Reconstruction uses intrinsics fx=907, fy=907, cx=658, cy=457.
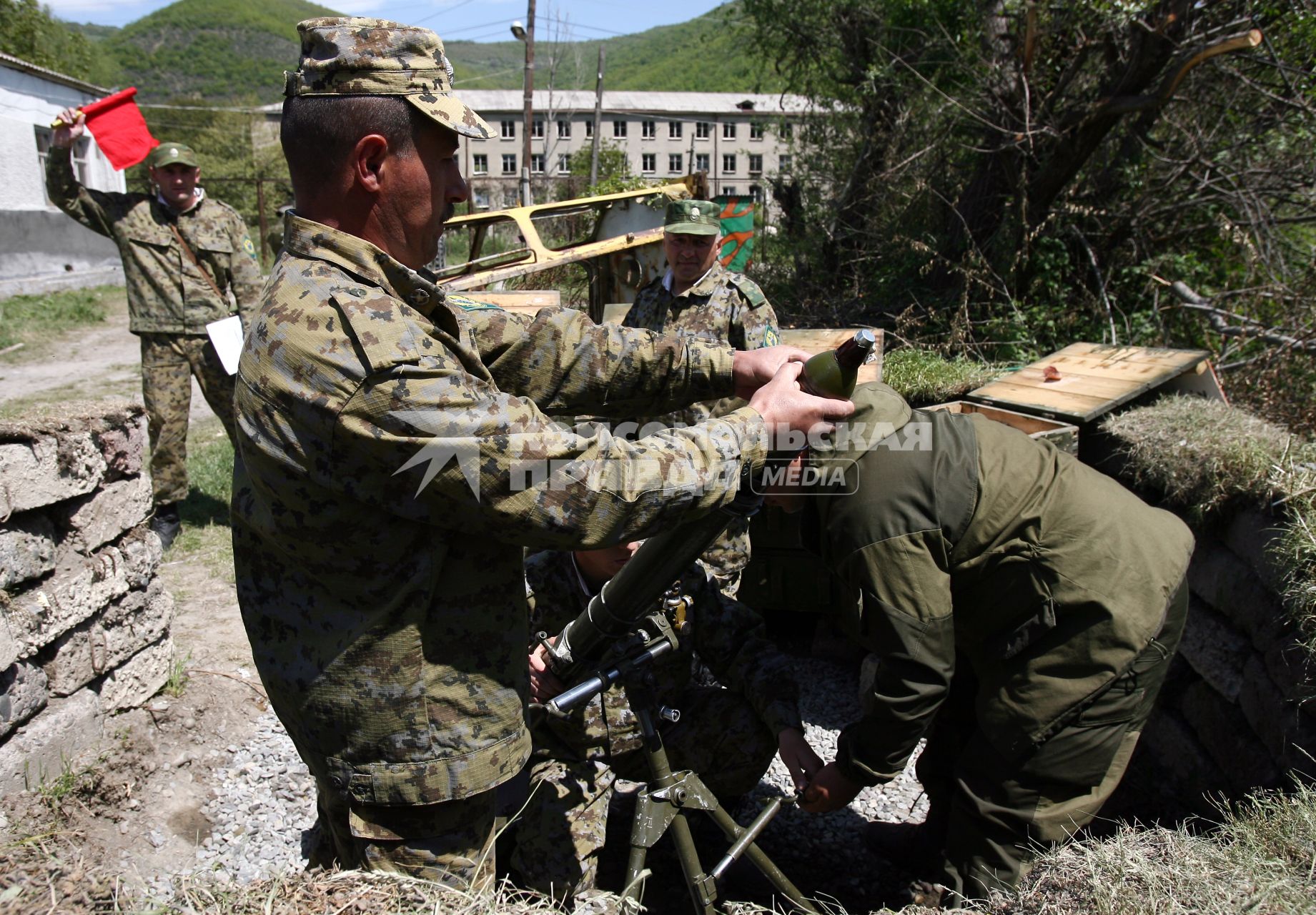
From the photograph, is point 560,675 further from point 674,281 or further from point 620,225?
point 620,225

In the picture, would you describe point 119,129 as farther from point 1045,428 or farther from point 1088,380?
point 1088,380

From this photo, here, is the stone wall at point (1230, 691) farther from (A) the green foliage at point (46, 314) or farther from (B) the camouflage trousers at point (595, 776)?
(A) the green foliage at point (46, 314)

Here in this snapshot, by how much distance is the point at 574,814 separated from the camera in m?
2.76

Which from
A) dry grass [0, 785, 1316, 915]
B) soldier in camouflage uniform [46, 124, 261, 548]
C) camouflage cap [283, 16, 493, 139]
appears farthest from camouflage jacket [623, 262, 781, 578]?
camouflage cap [283, 16, 493, 139]

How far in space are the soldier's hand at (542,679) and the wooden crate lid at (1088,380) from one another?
2.93 m

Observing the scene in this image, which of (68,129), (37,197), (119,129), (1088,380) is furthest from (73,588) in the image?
(37,197)

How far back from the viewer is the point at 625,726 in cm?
290

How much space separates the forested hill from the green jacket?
65.9 meters

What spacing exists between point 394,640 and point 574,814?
1.36 m

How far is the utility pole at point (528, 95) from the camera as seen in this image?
63.6ft

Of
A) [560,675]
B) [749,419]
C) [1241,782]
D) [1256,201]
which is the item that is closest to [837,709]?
[1241,782]

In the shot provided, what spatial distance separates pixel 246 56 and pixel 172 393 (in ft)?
404

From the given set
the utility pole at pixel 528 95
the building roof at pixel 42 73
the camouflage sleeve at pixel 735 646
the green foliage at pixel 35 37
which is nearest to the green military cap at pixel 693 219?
the camouflage sleeve at pixel 735 646

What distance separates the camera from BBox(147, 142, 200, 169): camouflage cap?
5676 mm
